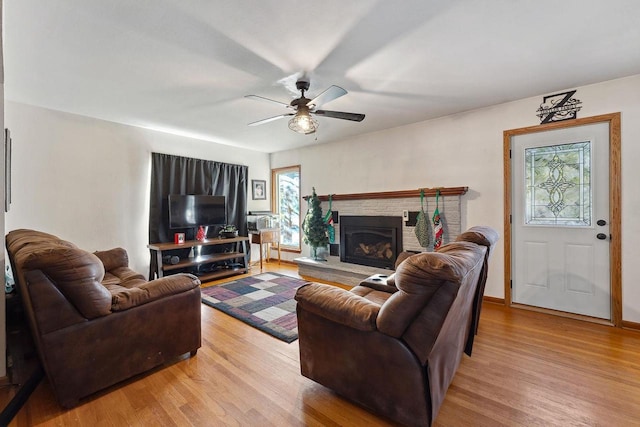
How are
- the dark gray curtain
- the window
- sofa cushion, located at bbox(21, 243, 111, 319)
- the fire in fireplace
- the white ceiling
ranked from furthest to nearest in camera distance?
the window < the dark gray curtain < the fire in fireplace < the white ceiling < sofa cushion, located at bbox(21, 243, 111, 319)

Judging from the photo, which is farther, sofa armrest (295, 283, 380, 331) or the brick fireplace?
the brick fireplace

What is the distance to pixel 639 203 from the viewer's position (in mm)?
2672

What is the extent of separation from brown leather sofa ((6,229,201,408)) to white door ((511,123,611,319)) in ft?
11.8

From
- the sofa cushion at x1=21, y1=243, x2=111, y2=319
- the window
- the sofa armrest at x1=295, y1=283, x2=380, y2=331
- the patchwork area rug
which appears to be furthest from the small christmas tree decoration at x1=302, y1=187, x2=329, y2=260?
the sofa cushion at x1=21, y1=243, x2=111, y2=319

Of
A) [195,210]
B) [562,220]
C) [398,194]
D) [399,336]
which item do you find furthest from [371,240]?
[399,336]

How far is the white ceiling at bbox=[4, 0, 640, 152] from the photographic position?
5.78 feet

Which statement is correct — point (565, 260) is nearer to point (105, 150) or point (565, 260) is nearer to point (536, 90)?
point (536, 90)

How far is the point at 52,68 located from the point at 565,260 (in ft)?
17.6

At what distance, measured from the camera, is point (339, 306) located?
163 centimetres

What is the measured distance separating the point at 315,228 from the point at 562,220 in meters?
3.25

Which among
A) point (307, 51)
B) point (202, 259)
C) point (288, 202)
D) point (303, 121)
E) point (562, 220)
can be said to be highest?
point (307, 51)

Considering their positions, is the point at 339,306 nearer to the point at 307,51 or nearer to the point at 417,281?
the point at 417,281

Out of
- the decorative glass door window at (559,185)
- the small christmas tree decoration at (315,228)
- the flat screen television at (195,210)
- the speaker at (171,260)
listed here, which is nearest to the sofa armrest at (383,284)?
the decorative glass door window at (559,185)

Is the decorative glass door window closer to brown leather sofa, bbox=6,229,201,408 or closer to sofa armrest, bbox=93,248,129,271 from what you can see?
brown leather sofa, bbox=6,229,201,408
